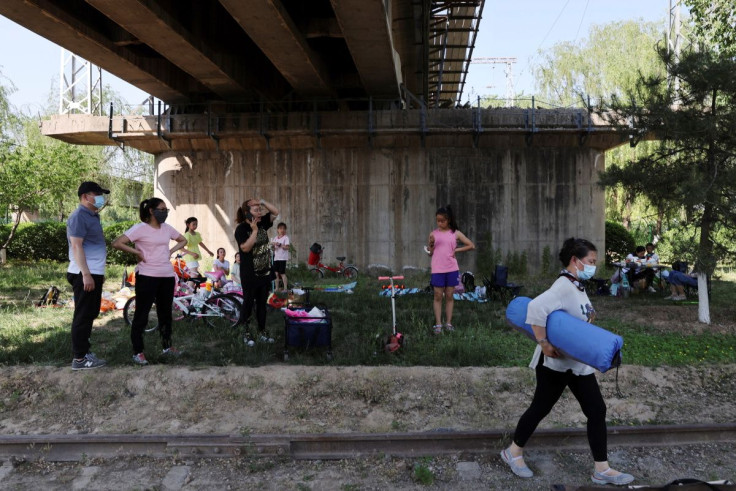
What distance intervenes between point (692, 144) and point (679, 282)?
156 inches

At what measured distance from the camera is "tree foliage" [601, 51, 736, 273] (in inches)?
357

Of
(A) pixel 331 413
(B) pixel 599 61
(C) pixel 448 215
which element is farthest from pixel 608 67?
(A) pixel 331 413

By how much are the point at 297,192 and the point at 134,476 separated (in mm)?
14337

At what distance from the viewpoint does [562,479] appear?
449 centimetres

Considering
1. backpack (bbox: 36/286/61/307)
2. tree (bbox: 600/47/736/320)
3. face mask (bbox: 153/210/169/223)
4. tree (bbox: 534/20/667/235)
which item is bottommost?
backpack (bbox: 36/286/61/307)

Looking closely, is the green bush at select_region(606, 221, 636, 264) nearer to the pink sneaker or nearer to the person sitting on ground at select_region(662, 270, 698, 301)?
the person sitting on ground at select_region(662, 270, 698, 301)

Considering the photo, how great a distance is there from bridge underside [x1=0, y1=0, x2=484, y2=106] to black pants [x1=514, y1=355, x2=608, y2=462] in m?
8.12

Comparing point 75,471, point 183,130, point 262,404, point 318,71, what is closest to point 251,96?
point 183,130

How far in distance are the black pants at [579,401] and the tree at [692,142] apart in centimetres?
613

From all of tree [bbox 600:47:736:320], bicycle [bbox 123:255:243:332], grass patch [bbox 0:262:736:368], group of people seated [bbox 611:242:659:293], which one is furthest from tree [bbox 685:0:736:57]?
bicycle [bbox 123:255:243:332]

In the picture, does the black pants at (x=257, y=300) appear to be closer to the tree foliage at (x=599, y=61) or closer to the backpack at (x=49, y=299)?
the backpack at (x=49, y=299)

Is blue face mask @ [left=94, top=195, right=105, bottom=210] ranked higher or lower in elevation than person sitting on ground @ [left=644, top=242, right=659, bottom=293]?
higher

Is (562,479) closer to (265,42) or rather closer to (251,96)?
(265,42)

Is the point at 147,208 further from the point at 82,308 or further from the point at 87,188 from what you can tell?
the point at 82,308
